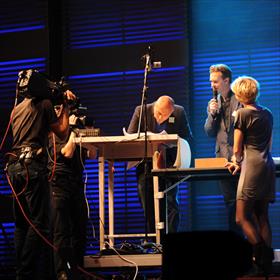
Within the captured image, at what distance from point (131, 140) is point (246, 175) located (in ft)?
3.39

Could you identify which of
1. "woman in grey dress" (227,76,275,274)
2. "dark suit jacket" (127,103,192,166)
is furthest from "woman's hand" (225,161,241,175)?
"dark suit jacket" (127,103,192,166)

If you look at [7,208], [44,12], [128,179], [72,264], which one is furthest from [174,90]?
[72,264]

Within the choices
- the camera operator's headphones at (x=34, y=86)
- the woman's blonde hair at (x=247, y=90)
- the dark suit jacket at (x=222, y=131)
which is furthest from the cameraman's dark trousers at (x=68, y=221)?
the woman's blonde hair at (x=247, y=90)

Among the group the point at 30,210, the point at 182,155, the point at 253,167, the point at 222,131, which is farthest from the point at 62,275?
the point at 222,131

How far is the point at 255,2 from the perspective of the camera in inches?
280

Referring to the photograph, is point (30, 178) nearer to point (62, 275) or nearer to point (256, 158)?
point (62, 275)

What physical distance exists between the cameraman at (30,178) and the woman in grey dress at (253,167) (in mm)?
1472

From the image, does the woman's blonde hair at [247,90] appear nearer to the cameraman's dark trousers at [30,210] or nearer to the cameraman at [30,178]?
the cameraman at [30,178]

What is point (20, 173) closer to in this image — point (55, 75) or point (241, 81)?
point (241, 81)

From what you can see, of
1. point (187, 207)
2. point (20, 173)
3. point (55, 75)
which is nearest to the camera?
point (20, 173)

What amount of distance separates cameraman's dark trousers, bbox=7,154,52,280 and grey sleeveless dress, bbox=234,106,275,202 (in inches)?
59.2

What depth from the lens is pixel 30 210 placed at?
441 centimetres

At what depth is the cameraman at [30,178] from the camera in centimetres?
434

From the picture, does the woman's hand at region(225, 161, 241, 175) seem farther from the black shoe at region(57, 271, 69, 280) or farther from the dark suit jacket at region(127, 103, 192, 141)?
the black shoe at region(57, 271, 69, 280)
